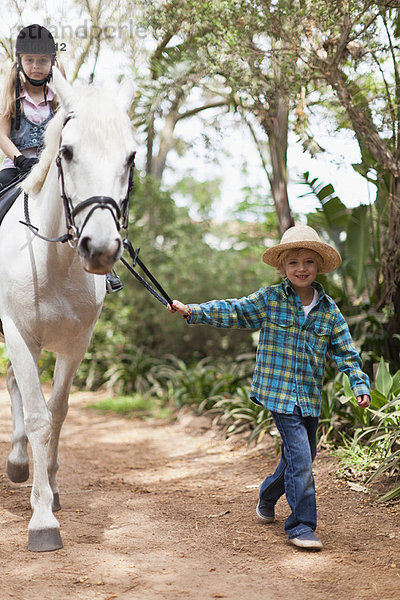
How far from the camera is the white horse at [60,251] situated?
106 inches

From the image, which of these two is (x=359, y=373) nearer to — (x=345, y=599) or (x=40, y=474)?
(x=345, y=599)

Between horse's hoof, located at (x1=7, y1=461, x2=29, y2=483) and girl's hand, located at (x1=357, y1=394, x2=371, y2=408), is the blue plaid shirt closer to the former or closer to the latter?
girl's hand, located at (x1=357, y1=394, x2=371, y2=408)

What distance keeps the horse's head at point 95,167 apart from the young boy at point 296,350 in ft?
2.87

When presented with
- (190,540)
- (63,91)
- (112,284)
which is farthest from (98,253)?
(190,540)

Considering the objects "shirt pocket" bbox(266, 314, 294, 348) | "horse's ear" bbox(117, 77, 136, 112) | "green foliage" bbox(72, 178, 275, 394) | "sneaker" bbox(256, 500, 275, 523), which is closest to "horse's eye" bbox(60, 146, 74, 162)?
"horse's ear" bbox(117, 77, 136, 112)

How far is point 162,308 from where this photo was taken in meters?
9.68

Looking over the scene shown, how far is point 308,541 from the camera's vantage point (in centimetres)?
326

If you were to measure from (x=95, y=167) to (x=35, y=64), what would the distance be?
1686 millimetres

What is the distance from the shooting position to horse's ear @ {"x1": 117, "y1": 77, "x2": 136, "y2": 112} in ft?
9.92

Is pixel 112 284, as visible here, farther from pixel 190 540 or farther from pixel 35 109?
pixel 190 540

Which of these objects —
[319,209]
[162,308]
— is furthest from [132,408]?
[319,209]

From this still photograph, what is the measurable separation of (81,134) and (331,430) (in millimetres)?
3706

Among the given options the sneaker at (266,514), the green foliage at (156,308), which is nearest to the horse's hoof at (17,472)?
the sneaker at (266,514)

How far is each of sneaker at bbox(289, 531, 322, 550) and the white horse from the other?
4.41ft
